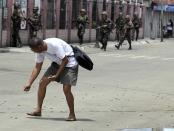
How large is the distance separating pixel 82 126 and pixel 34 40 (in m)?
1.51

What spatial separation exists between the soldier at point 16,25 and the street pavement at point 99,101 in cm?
847

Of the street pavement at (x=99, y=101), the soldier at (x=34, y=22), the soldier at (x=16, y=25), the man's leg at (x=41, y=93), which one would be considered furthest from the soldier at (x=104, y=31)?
the man's leg at (x=41, y=93)

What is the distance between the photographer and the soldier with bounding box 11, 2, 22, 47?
29.2 metres

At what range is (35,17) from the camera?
30828 mm

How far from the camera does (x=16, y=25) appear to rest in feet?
95.8

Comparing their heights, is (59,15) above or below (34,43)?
below

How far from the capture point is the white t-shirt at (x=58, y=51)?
9695 millimetres

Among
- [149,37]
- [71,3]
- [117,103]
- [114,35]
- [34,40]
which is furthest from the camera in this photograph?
[149,37]

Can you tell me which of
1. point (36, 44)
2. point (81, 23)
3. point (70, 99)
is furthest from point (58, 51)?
point (81, 23)

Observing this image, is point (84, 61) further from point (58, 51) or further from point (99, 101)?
point (99, 101)

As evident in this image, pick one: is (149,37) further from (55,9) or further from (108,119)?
(108,119)

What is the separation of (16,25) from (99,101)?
56.0ft

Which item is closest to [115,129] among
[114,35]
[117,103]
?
[117,103]

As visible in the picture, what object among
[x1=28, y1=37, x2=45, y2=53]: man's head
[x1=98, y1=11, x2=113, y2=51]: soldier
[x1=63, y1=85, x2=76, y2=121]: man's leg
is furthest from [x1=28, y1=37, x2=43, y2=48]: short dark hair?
[x1=98, y1=11, x2=113, y2=51]: soldier
